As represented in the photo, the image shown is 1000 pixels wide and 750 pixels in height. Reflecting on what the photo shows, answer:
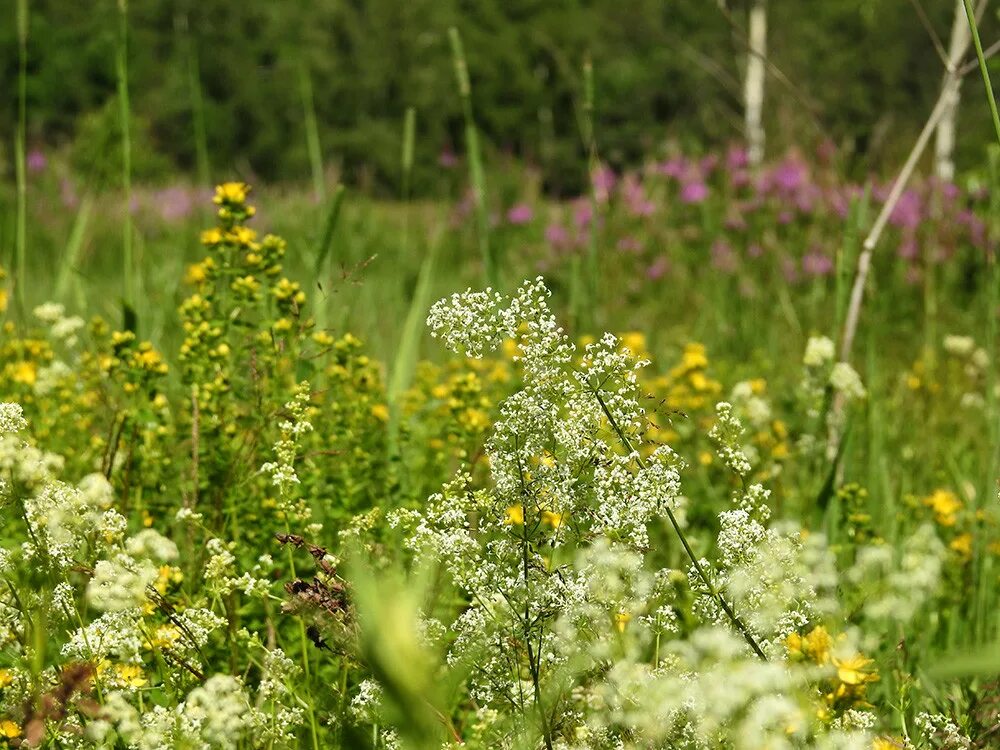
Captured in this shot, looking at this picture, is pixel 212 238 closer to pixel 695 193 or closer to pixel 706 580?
pixel 706 580

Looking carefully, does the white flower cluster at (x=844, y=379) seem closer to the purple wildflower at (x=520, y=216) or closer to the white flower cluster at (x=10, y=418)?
the white flower cluster at (x=10, y=418)

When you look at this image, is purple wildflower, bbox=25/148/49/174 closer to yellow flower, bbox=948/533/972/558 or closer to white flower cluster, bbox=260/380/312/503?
yellow flower, bbox=948/533/972/558

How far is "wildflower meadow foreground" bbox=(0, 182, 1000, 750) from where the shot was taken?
0.92m

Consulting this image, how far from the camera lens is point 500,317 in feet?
3.33

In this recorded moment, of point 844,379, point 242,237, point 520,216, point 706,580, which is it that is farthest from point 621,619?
point 520,216

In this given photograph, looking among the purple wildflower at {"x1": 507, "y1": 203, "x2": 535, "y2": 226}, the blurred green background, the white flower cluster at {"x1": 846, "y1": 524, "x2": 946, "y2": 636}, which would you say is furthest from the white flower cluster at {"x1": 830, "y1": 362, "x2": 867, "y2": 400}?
the blurred green background

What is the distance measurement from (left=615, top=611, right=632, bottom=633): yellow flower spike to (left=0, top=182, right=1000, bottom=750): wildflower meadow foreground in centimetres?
1

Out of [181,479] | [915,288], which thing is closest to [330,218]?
[181,479]

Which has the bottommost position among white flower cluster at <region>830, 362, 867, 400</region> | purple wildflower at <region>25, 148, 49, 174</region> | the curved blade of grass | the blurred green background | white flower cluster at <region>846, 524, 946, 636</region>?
white flower cluster at <region>846, 524, 946, 636</region>

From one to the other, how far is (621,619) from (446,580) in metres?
0.49

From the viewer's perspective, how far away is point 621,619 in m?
1.06

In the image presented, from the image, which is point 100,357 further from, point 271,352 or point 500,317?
point 500,317

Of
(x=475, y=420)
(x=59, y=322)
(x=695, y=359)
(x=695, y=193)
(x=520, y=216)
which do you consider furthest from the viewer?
(x=520, y=216)

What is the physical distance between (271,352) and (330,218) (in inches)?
9.8
